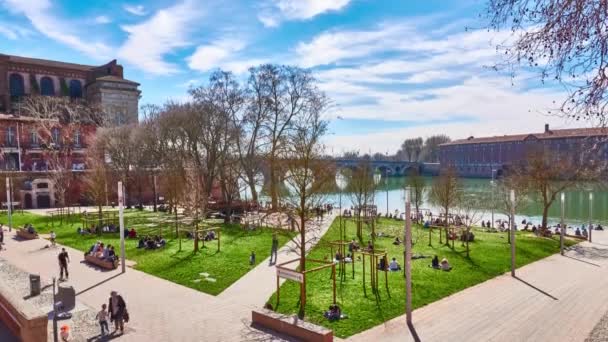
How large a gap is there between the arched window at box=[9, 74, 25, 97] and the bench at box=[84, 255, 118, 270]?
65.5m

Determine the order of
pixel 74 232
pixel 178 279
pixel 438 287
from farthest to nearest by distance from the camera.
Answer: pixel 74 232 → pixel 178 279 → pixel 438 287

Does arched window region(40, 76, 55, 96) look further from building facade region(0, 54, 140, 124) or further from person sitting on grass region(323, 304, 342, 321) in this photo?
person sitting on grass region(323, 304, 342, 321)

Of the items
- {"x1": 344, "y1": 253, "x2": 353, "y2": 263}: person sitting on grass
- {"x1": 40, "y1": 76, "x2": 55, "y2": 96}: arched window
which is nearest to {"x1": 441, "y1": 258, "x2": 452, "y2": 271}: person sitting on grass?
{"x1": 344, "y1": 253, "x2": 353, "y2": 263}: person sitting on grass

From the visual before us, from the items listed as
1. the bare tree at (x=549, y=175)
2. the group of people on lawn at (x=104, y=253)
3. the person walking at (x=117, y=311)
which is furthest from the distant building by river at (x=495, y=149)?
the person walking at (x=117, y=311)

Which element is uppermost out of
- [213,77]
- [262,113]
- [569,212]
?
[213,77]

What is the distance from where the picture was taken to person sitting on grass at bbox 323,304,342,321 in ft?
52.1

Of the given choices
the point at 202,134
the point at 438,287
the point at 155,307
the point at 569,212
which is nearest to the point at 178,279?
the point at 155,307

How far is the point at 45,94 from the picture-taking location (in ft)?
262

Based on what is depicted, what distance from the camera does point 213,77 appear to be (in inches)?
1875

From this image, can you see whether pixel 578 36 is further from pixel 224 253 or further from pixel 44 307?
pixel 224 253

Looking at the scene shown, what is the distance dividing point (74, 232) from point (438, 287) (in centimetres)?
2915

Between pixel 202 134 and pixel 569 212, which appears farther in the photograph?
pixel 569 212

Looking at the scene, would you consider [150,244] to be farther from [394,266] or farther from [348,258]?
[394,266]

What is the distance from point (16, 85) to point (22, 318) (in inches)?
3131
